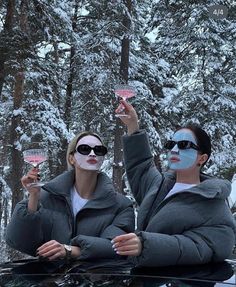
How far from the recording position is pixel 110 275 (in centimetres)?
245

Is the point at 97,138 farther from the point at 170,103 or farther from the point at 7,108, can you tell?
the point at 170,103

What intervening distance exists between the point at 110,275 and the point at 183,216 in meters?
0.69

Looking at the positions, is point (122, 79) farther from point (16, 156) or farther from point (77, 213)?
point (77, 213)

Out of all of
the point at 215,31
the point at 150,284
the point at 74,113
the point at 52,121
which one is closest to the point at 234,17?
the point at 215,31

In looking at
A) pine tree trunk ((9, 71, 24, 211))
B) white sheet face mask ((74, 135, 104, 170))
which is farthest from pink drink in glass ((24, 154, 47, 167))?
pine tree trunk ((9, 71, 24, 211))

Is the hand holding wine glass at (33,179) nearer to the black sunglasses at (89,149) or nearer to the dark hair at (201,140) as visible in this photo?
the black sunglasses at (89,149)

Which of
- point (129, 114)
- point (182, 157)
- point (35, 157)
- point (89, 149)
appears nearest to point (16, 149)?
point (129, 114)

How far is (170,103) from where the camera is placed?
21.7 meters

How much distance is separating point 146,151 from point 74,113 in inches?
679

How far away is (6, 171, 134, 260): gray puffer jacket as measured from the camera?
Answer: 3.30m

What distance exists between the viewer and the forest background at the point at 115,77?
54.5ft

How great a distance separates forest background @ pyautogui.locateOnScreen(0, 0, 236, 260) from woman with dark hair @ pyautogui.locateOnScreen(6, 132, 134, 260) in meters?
11.5

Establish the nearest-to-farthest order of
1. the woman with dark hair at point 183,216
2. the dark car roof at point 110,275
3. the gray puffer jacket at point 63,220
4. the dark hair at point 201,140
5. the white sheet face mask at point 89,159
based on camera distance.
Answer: the dark car roof at point 110,275 < the woman with dark hair at point 183,216 < the gray puffer jacket at point 63,220 < the dark hair at point 201,140 < the white sheet face mask at point 89,159

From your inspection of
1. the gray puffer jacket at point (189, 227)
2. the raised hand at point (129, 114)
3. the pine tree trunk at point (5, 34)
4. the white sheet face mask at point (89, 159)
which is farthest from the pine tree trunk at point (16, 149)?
the gray puffer jacket at point (189, 227)
